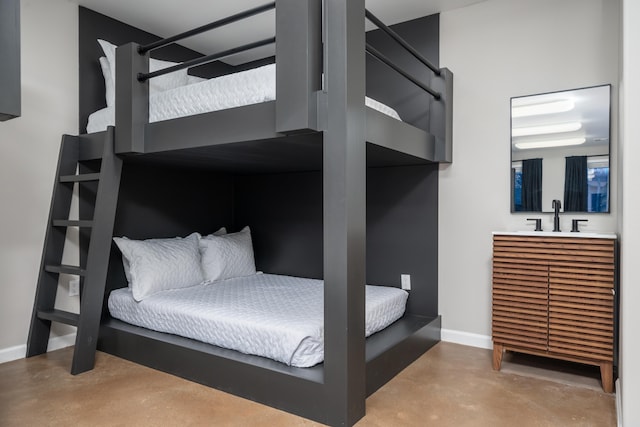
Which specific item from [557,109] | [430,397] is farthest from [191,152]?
[557,109]

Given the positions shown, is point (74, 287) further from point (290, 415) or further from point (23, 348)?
point (290, 415)

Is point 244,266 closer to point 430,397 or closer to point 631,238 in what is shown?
point 430,397

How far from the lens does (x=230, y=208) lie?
13.7 feet

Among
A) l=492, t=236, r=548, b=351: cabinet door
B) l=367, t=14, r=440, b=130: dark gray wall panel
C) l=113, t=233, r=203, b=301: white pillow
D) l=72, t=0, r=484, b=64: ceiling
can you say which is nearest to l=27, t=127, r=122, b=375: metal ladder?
l=113, t=233, r=203, b=301: white pillow

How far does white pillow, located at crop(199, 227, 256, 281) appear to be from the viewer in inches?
134

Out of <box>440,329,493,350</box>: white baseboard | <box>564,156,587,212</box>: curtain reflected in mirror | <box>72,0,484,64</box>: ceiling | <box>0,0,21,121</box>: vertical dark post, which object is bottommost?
<box>440,329,493,350</box>: white baseboard

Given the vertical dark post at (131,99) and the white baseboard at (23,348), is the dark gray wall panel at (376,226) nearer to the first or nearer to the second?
the vertical dark post at (131,99)

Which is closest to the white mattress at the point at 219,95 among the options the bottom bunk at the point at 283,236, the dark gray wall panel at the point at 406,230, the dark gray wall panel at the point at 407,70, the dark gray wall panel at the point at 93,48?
the bottom bunk at the point at 283,236

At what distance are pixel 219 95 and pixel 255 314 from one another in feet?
3.95

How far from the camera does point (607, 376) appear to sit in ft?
7.36

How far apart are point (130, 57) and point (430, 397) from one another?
2549mm

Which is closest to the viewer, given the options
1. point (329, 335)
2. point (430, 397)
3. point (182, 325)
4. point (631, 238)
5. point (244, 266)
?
point (631, 238)

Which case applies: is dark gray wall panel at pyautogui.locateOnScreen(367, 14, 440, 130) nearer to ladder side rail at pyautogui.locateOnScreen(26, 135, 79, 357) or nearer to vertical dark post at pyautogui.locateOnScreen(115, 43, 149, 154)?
vertical dark post at pyautogui.locateOnScreen(115, 43, 149, 154)

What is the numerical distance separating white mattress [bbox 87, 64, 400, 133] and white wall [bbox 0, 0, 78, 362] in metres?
0.51
